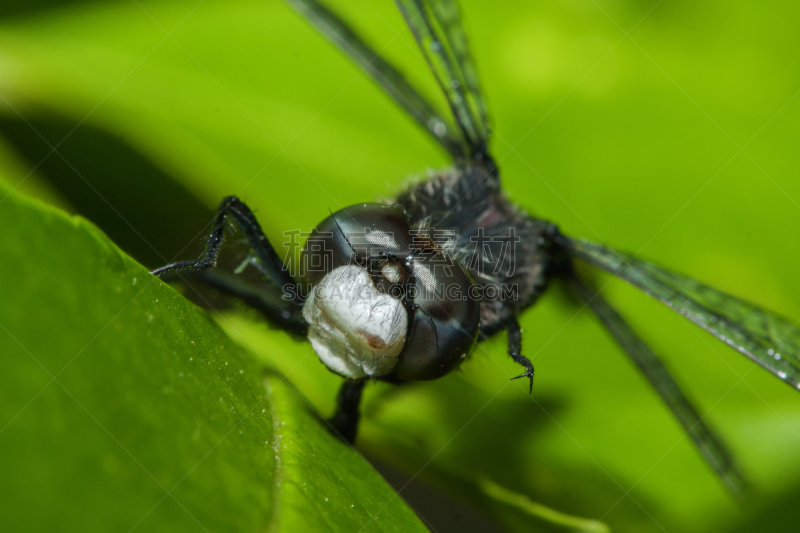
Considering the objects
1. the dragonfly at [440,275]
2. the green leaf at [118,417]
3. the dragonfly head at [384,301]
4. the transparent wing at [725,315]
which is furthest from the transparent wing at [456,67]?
the green leaf at [118,417]

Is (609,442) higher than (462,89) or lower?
lower

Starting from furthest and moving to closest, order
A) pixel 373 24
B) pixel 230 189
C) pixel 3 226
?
pixel 373 24, pixel 230 189, pixel 3 226

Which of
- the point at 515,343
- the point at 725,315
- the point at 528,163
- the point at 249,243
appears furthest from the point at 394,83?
the point at 725,315

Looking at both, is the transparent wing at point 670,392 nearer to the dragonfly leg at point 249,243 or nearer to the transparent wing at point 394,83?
the transparent wing at point 394,83

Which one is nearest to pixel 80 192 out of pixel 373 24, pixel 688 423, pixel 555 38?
pixel 373 24

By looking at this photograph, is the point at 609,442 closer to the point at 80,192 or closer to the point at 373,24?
the point at 373,24

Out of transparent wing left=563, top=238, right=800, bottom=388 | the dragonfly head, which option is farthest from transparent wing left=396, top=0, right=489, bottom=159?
the dragonfly head

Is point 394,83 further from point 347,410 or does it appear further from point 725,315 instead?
point 725,315

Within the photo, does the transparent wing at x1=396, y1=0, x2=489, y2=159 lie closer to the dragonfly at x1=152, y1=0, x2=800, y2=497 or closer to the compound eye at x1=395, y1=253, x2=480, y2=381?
the dragonfly at x1=152, y1=0, x2=800, y2=497
